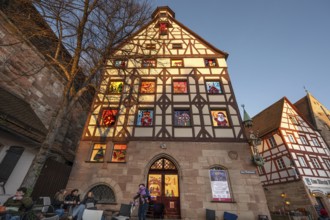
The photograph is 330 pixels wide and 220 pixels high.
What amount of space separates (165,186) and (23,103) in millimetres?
9308

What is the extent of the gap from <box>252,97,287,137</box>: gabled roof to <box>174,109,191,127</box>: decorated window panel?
1345 cm

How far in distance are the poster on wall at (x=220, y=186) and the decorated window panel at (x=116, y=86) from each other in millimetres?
8861

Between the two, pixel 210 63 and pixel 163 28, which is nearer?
pixel 210 63

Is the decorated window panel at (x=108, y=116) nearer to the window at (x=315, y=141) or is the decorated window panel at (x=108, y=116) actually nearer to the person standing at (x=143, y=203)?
the person standing at (x=143, y=203)

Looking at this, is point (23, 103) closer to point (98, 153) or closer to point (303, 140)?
point (98, 153)

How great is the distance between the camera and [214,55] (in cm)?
1412

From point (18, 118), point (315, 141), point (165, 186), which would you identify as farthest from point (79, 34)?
point (315, 141)

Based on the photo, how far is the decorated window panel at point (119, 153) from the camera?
31.7 feet

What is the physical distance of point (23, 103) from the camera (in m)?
8.84

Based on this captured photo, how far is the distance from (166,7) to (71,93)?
52.9 ft

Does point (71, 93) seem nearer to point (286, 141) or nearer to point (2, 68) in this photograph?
point (2, 68)

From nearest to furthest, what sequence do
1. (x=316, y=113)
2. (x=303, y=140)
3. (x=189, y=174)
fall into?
(x=189, y=174)
(x=303, y=140)
(x=316, y=113)

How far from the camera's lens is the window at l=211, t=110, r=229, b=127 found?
35.8ft

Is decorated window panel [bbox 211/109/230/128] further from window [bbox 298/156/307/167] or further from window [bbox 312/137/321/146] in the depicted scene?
window [bbox 312/137/321/146]
